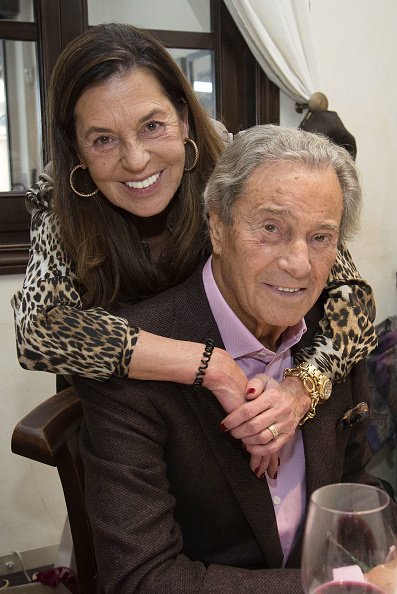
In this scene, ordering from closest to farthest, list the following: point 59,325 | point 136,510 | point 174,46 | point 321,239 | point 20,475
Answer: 1. point 136,510
2. point 321,239
3. point 59,325
4. point 20,475
5. point 174,46

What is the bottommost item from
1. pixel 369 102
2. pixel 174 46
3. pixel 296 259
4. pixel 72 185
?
pixel 296 259

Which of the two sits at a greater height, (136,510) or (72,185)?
(72,185)

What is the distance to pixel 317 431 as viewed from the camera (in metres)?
1.51

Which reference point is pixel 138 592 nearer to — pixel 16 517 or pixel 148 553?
pixel 148 553

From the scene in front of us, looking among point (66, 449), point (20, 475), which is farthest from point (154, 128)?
point (20, 475)

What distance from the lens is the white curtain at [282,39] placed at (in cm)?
324

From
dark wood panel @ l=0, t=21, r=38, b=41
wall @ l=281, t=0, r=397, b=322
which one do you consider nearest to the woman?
dark wood panel @ l=0, t=21, r=38, b=41

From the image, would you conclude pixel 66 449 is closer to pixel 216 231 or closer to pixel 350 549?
pixel 216 231

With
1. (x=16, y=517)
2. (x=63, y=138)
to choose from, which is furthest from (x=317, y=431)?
(x=16, y=517)

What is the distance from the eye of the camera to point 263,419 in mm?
1329

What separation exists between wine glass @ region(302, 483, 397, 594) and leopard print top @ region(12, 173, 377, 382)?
648 millimetres

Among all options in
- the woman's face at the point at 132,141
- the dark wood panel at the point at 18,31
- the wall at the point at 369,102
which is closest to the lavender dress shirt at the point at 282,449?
the woman's face at the point at 132,141

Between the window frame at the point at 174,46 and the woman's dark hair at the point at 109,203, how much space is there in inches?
54.7

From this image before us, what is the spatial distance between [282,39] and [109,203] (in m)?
1.84
